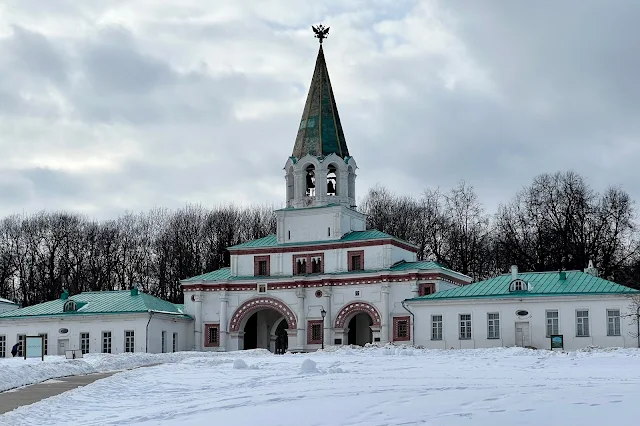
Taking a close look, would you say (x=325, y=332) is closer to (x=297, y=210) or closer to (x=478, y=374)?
(x=297, y=210)

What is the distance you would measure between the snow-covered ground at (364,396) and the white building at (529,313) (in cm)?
1377

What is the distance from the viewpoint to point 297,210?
172 feet

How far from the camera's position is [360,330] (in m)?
52.9

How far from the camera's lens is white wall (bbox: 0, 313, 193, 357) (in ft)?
167

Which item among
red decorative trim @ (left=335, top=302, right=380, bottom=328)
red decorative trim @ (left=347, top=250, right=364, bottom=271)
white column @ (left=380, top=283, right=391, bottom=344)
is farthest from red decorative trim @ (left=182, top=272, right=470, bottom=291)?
red decorative trim @ (left=335, top=302, right=380, bottom=328)

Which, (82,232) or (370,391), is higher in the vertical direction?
Result: (82,232)

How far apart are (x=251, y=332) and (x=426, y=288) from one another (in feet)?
38.0

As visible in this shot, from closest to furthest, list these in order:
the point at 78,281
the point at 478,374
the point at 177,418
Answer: the point at 177,418 < the point at 478,374 < the point at 78,281

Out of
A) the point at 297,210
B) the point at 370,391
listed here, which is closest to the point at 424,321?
the point at 297,210

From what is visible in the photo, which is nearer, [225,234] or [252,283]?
[252,283]

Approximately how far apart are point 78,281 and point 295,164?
945 inches

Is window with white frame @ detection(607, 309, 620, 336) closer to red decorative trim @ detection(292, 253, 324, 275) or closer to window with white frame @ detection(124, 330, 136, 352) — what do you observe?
red decorative trim @ detection(292, 253, 324, 275)

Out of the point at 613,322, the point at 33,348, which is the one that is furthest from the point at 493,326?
the point at 33,348

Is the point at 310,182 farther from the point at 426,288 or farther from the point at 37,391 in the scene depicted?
the point at 37,391
